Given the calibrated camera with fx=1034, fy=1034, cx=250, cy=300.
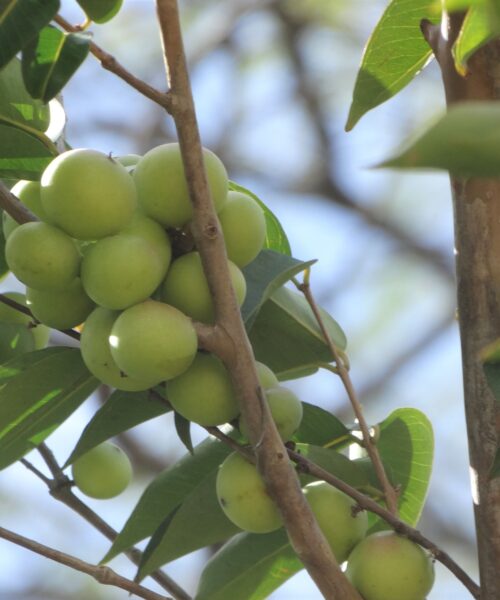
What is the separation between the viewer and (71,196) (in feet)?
2.16

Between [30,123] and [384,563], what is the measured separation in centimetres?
41

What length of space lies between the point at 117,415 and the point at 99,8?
12.4 inches

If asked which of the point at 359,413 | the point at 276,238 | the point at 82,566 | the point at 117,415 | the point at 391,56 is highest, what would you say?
the point at 391,56

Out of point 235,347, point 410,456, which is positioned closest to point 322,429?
point 410,456

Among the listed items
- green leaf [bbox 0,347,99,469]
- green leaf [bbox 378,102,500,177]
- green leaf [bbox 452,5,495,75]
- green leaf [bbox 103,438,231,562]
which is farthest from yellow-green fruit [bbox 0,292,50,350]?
green leaf [bbox 378,102,500,177]

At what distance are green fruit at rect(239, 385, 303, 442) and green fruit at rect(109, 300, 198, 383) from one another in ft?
0.27

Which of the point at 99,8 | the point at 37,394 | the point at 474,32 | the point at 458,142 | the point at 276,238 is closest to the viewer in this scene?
the point at 458,142

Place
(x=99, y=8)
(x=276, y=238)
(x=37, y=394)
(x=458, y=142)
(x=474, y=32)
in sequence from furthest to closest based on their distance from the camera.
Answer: (x=276, y=238), (x=37, y=394), (x=99, y=8), (x=474, y=32), (x=458, y=142)

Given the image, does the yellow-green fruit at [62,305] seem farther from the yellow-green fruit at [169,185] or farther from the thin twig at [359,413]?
the thin twig at [359,413]

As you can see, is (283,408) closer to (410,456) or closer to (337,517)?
(337,517)

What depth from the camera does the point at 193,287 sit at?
67 cm

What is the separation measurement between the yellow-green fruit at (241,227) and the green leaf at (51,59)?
14 centimetres

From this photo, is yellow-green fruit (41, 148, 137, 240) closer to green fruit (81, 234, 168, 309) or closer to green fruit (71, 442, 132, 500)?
green fruit (81, 234, 168, 309)

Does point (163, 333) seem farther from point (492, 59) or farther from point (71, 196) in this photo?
point (492, 59)
